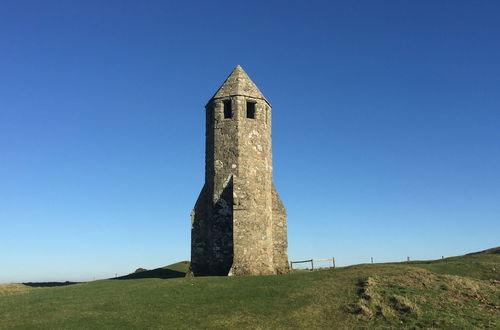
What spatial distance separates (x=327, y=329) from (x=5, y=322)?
550 inches

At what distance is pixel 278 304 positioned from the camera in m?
20.1

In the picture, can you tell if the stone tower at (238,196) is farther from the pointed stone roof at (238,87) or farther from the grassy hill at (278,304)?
the grassy hill at (278,304)

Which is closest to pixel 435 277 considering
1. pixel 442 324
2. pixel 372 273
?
pixel 372 273

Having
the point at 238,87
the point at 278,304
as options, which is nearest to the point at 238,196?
the point at 238,87

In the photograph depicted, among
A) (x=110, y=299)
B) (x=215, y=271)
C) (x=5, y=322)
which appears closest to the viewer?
(x=5, y=322)

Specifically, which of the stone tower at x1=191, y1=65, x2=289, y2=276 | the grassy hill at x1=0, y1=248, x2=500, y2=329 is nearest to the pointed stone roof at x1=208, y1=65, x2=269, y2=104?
the stone tower at x1=191, y1=65, x2=289, y2=276

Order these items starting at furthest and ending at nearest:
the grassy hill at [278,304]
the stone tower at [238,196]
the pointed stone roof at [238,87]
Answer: the pointed stone roof at [238,87] → the stone tower at [238,196] → the grassy hill at [278,304]

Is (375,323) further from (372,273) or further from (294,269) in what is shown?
(294,269)

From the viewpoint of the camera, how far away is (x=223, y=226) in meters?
30.1

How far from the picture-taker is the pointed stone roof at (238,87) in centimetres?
3269

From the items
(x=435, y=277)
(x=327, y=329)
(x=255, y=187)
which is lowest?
(x=327, y=329)

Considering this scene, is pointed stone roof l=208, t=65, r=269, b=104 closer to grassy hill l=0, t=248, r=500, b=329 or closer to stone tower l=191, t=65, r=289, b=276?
stone tower l=191, t=65, r=289, b=276

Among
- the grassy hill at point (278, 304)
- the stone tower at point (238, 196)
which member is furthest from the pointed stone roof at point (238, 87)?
the grassy hill at point (278, 304)

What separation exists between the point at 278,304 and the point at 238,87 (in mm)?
18073
